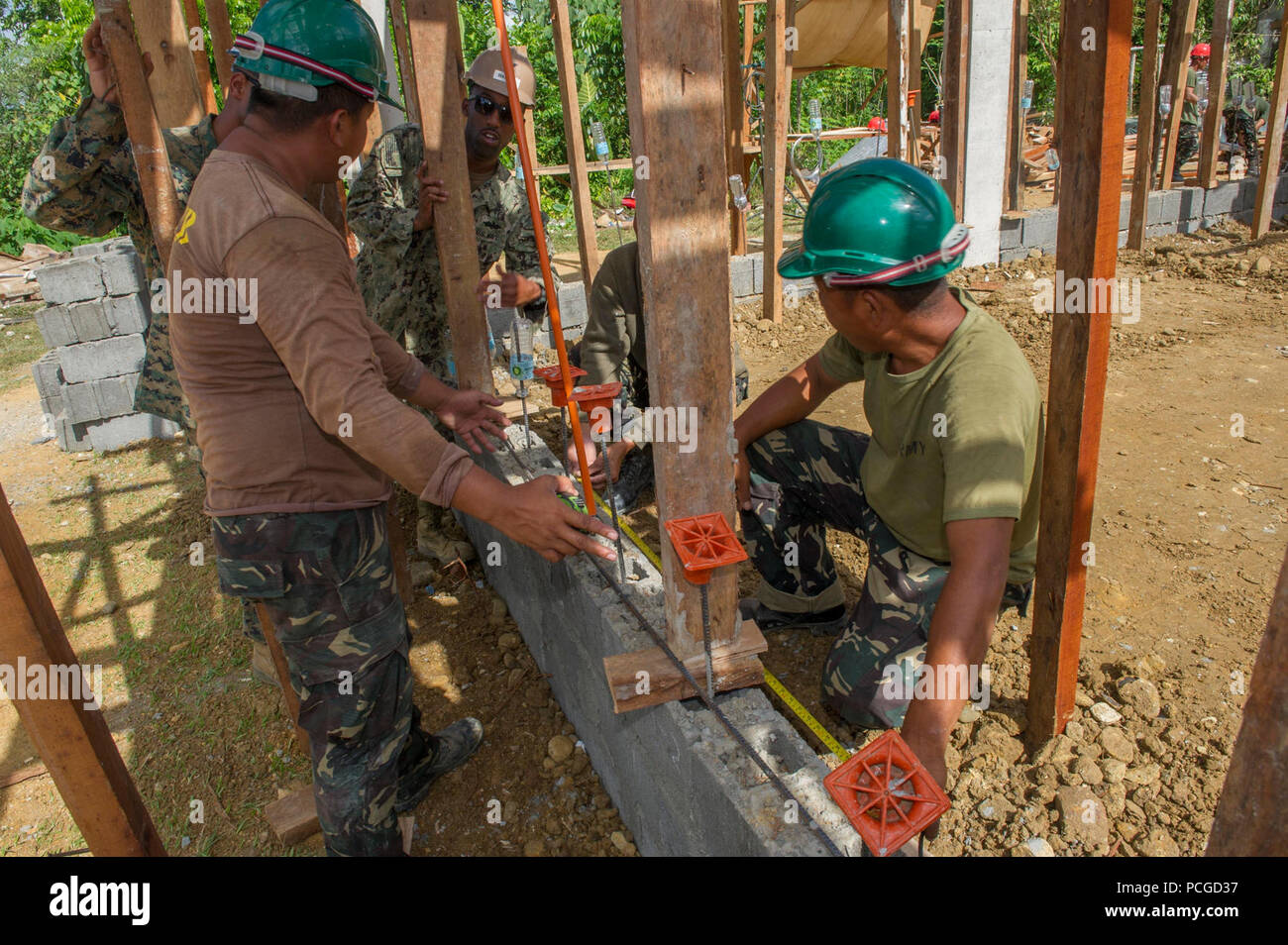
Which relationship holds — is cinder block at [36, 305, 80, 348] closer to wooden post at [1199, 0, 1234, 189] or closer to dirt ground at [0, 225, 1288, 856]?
dirt ground at [0, 225, 1288, 856]

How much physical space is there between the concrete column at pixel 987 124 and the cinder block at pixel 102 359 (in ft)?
23.2

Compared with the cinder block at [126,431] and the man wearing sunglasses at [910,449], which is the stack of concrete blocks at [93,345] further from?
the man wearing sunglasses at [910,449]

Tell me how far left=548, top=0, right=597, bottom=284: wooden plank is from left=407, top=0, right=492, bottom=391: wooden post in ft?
6.45

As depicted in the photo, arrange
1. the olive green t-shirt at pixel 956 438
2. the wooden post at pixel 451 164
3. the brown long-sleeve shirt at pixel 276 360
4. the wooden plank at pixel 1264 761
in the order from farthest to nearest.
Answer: the wooden post at pixel 451 164 → the olive green t-shirt at pixel 956 438 → the brown long-sleeve shirt at pixel 276 360 → the wooden plank at pixel 1264 761

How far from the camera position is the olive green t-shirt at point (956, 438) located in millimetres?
1872

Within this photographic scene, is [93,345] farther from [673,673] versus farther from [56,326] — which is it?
[673,673]

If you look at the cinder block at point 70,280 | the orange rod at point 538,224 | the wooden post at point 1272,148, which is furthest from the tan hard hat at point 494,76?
the wooden post at point 1272,148

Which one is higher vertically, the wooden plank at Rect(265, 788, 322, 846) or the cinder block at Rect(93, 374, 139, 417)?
the cinder block at Rect(93, 374, 139, 417)

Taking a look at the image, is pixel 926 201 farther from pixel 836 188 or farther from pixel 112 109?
pixel 112 109

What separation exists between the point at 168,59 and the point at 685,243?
85.5 inches

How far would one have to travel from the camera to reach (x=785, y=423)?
9.64 feet

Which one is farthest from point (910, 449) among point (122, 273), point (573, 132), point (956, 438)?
point (122, 273)

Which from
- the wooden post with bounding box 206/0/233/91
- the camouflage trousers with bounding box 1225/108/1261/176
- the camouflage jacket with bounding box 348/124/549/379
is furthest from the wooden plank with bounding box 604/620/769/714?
the camouflage trousers with bounding box 1225/108/1261/176

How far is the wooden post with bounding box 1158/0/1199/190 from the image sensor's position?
7734 millimetres
